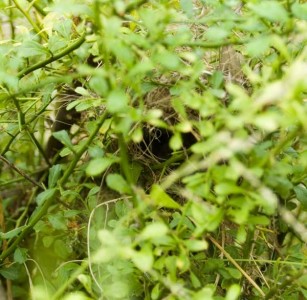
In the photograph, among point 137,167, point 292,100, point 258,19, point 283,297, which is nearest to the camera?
point 292,100

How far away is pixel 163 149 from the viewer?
1017mm

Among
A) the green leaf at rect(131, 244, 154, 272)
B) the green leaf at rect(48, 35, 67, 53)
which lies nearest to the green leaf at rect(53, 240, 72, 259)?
the green leaf at rect(48, 35, 67, 53)

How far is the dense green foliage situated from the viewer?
587 mm

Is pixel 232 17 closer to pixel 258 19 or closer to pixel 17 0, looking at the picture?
pixel 258 19

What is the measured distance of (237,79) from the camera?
89 centimetres

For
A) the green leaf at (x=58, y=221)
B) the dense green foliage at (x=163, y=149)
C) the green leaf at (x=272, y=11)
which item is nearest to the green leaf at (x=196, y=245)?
the dense green foliage at (x=163, y=149)

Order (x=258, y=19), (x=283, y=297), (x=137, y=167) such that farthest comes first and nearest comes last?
(x=137, y=167) → (x=283, y=297) → (x=258, y=19)

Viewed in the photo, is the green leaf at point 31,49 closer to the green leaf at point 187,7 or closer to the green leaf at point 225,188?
the green leaf at point 187,7

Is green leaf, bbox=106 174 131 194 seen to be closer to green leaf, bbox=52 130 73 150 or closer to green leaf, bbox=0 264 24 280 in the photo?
green leaf, bbox=52 130 73 150

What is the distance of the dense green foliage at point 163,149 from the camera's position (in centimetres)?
59

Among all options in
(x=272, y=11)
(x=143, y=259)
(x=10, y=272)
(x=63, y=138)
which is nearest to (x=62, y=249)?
(x=10, y=272)

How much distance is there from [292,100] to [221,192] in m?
0.12

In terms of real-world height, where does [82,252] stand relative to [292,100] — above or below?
below

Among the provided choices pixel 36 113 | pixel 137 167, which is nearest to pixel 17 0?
pixel 36 113
